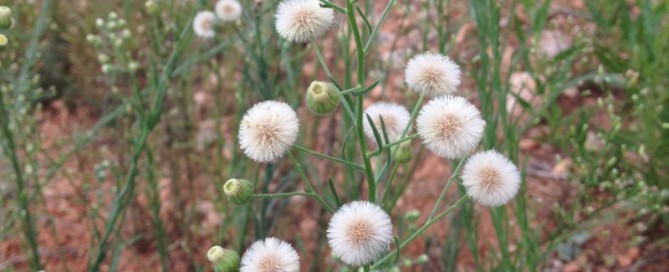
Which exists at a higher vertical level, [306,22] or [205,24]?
[205,24]

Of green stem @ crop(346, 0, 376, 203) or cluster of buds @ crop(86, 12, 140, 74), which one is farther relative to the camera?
cluster of buds @ crop(86, 12, 140, 74)

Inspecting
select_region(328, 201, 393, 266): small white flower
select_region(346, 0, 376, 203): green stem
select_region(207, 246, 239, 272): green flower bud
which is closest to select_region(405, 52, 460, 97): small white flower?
select_region(346, 0, 376, 203): green stem

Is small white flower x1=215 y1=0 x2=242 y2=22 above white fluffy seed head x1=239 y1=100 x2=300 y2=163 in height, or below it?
above

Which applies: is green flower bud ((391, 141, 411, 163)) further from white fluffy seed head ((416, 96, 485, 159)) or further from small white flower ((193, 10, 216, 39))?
small white flower ((193, 10, 216, 39))

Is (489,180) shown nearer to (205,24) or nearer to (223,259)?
(223,259)

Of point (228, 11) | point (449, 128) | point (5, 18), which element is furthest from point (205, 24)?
point (449, 128)

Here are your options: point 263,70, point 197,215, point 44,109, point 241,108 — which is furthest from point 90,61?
point 263,70
